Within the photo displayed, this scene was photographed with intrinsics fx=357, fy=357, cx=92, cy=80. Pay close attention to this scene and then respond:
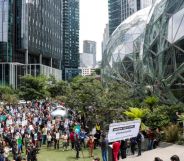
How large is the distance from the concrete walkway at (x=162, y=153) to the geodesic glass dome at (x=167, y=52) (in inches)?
317

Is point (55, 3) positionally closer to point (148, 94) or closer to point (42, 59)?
point (42, 59)

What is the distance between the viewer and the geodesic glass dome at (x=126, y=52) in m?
40.8

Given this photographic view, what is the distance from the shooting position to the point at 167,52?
2677 centimetres

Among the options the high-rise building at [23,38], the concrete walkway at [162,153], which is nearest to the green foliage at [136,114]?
the concrete walkway at [162,153]

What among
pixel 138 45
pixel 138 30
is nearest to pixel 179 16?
pixel 138 45

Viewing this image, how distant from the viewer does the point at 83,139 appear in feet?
69.6

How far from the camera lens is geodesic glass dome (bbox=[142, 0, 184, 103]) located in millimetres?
25688

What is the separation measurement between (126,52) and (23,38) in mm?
57411

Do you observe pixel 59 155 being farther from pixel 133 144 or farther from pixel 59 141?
pixel 133 144

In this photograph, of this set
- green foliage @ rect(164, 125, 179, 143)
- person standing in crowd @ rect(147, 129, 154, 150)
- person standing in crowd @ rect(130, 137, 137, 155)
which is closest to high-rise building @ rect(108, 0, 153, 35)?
green foliage @ rect(164, 125, 179, 143)

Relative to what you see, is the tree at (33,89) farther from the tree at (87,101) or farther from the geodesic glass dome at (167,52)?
the geodesic glass dome at (167,52)

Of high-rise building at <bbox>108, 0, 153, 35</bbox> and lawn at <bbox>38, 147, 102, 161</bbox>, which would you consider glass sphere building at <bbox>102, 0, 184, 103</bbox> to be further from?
high-rise building at <bbox>108, 0, 153, 35</bbox>

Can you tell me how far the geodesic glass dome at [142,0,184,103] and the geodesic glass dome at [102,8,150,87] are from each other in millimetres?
6300

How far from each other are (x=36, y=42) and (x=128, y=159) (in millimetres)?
90105
